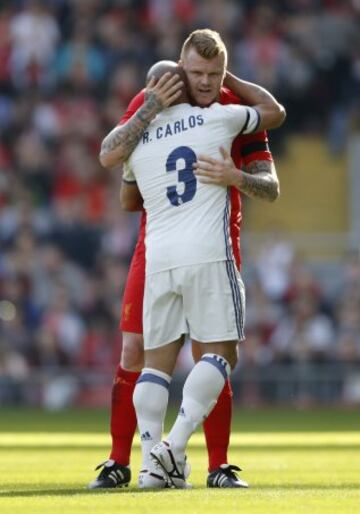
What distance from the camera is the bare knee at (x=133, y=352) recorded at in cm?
872

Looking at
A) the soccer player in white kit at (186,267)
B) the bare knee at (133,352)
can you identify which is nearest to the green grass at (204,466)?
the soccer player in white kit at (186,267)

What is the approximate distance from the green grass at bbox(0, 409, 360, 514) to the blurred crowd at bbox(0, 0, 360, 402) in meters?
2.15

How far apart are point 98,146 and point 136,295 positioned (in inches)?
534

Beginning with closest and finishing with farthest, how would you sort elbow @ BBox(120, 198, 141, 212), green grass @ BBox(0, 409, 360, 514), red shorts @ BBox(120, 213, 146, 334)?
1. green grass @ BBox(0, 409, 360, 514)
2. red shorts @ BBox(120, 213, 146, 334)
3. elbow @ BBox(120, 198, 141, 212)

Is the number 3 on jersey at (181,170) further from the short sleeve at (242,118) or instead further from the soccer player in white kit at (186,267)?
the short sleeve at (242,118)

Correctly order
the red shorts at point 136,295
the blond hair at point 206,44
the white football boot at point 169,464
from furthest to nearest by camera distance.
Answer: the red shorts at point 136,295 < the blond hair at point 206,44 < the white football boot at point 169,464

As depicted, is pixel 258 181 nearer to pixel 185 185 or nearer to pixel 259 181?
pixel 259 181

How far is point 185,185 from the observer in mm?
8328

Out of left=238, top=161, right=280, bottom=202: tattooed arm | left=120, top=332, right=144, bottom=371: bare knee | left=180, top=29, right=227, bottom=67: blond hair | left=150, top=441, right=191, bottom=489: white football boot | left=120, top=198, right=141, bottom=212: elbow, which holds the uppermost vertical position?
left=180, top=29, right=227, bottom=67: blond hair

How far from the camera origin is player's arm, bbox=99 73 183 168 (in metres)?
8.31

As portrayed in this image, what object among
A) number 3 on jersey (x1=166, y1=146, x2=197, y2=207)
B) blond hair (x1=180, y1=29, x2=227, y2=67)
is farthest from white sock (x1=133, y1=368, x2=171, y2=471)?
blond hair (x1=180, y1=29, x2=227, y2=67)

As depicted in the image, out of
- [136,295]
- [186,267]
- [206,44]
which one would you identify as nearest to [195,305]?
[186,267]

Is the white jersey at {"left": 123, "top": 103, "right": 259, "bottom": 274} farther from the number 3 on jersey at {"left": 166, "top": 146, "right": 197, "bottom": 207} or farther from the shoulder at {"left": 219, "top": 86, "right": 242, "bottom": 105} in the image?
the shoulder at {"left": 219, "top": 86, "right": 242, "bottom": 105}

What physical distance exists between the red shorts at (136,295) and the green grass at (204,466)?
789 mm
